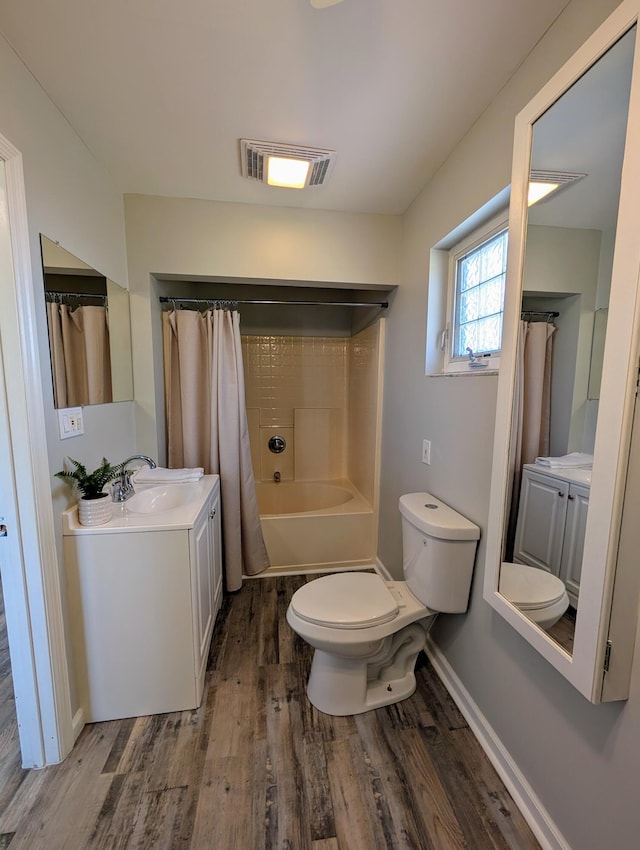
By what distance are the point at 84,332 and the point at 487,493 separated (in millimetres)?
1813

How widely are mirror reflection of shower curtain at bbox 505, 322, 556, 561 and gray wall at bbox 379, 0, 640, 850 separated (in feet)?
0.64

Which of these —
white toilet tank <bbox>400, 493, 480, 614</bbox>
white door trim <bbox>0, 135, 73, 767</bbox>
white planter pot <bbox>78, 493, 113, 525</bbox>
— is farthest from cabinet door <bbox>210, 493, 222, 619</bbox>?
white toilet tank <bbox>400, 493, 480, 614</bbox>

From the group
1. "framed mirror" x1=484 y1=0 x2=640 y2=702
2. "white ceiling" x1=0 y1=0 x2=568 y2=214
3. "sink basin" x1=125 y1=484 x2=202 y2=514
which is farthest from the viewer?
"sink basin" x1=125 y1=484 x2=202 y2=514

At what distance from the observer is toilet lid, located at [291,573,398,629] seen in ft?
4.57

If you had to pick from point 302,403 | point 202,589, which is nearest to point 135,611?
point 202,589

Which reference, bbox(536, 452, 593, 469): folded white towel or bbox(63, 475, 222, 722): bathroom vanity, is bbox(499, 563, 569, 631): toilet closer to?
bbox(536, 452, 593, 469): folded white towel

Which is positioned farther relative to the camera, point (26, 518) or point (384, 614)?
point (384, 614)

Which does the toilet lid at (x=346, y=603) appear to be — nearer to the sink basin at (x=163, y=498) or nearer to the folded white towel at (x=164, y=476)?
the sink basin at (x=163, y=498)

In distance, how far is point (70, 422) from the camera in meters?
1.39

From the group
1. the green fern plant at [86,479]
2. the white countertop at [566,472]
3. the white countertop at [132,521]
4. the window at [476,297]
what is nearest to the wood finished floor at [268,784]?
the white countertop at [132,521]

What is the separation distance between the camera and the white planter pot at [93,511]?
1356 millimetres

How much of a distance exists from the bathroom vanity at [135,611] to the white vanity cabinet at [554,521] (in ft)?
3.95

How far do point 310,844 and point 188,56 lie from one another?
2429mm

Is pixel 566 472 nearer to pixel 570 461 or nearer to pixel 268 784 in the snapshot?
pixel 570 461
